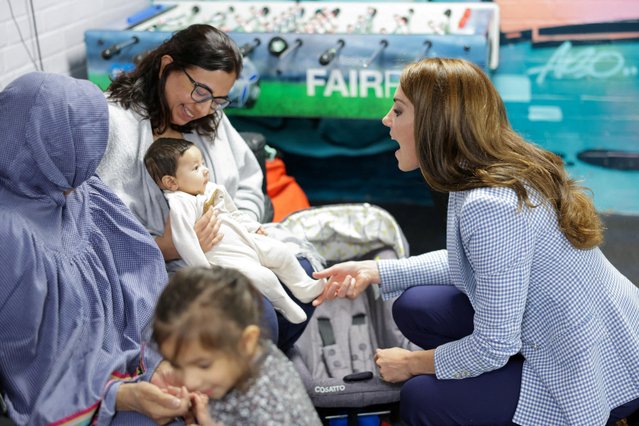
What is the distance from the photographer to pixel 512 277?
6.33 ft

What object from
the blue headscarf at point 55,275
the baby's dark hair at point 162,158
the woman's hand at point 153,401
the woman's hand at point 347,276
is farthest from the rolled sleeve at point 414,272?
the woman's hand at point 153,401

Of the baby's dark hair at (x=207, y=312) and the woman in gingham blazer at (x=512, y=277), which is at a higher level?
the baby's dark hair at (x=207, y=312)

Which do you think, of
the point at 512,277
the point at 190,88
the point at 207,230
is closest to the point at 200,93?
the point at 190,88

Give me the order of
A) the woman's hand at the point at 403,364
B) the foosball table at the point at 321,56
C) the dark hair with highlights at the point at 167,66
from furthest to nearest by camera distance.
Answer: the foosball table at the point at 321,56 → the dark hair with highlights at the point at 167,66 → the woman's hand at the point at 403,364

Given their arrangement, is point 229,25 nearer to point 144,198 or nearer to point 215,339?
point 144,198

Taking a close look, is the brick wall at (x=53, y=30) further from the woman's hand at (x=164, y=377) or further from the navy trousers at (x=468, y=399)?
the navy trousers at (x=468, y=399)

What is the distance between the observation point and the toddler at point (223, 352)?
1479 millimetres

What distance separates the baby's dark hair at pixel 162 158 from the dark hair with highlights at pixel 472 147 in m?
0.72

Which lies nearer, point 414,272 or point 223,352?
point 223,352

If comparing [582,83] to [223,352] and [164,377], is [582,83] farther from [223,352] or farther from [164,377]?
[223,352]

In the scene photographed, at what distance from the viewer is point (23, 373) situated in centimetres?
174

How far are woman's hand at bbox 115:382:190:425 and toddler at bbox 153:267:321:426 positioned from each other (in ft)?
0.13

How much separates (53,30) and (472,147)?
2214mm

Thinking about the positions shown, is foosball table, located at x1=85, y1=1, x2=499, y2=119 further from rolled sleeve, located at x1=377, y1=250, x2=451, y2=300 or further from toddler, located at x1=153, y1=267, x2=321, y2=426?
toddler, located at x1=153, y1=267, x2=321, y2=426
